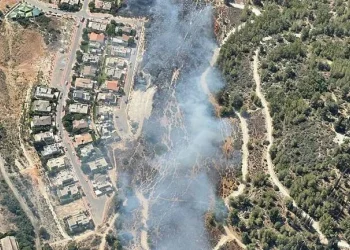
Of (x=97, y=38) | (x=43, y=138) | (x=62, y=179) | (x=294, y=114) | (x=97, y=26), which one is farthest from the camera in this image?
(x=97, y=26)

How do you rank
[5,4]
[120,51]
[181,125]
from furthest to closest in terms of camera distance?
[5,4] → [120,51] → [181,125]

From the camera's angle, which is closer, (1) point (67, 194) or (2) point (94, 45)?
(1) point (67, 194)

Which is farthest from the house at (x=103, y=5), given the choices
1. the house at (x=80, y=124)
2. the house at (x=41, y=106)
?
the house at (x=80, y=124)

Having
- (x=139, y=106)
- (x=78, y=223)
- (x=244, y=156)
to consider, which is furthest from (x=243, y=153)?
(x=78, y=223)

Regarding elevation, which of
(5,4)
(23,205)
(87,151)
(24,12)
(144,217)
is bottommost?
(144,217)

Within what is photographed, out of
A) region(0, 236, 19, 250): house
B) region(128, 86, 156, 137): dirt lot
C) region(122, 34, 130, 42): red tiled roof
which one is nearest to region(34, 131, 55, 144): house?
region(128, 86, 156, 137): dirt lot

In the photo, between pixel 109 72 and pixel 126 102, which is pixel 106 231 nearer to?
pixel 126 102

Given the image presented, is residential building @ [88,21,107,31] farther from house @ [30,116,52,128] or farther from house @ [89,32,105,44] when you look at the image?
house @ [30,116,52,128]

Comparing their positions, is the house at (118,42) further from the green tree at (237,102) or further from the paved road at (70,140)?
the green tree at (237,102)
